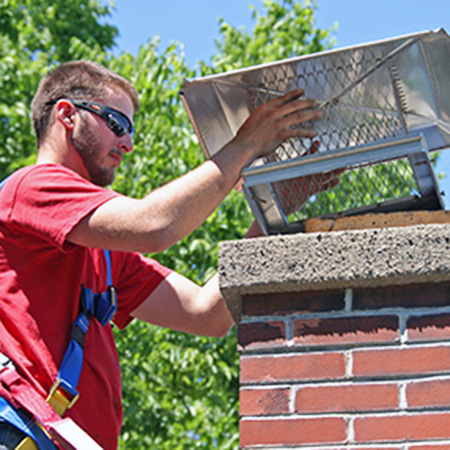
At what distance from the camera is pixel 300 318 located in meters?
2.23

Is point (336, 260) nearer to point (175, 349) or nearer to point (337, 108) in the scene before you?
point (337, 108)

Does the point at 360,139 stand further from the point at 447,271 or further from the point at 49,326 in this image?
the point at 49,326

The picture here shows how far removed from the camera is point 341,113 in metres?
2.82

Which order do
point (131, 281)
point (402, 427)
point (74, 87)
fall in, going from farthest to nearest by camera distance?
point (131, 281)
point (74, 87)
point (402, 427)

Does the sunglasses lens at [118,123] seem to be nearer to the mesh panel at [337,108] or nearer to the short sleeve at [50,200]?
the short sleeve at [50,200]

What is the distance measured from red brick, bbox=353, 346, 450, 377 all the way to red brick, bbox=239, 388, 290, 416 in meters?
0.19

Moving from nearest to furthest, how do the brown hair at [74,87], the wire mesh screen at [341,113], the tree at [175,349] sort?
the wire mesh screen at [341,113], the brown hair at [74,87], the tree at [175,349]

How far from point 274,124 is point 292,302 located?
Result: 638mm

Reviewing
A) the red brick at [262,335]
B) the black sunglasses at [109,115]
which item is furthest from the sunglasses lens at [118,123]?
the red brick at [262,335]

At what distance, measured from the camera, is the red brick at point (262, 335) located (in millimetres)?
2225

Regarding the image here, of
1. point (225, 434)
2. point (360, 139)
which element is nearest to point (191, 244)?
point (225, 434)

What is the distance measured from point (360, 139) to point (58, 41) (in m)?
11.2

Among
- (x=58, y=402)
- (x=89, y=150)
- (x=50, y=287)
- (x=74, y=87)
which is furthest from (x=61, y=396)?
(x=74, y=87)

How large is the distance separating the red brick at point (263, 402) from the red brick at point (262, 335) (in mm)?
118
